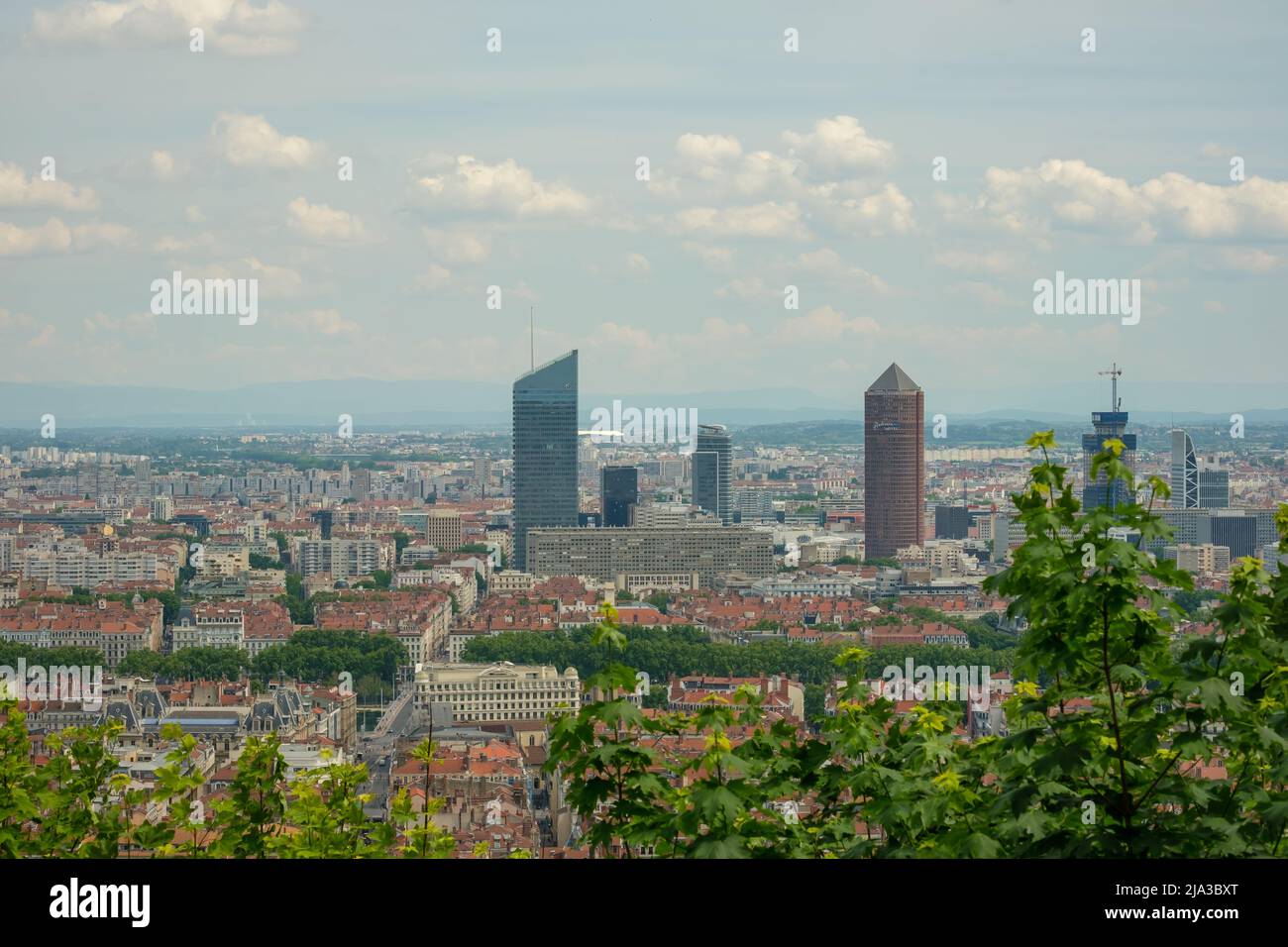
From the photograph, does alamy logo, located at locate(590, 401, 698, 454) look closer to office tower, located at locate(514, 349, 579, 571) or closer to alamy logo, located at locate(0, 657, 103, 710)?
office tower, located at locate(514, 349, 579, 571)

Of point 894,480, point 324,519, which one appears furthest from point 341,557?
point 894,480

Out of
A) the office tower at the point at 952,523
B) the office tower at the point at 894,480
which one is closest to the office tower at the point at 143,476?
the office tower at the point at 894,480

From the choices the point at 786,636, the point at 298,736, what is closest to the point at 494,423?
the point at 786,636
